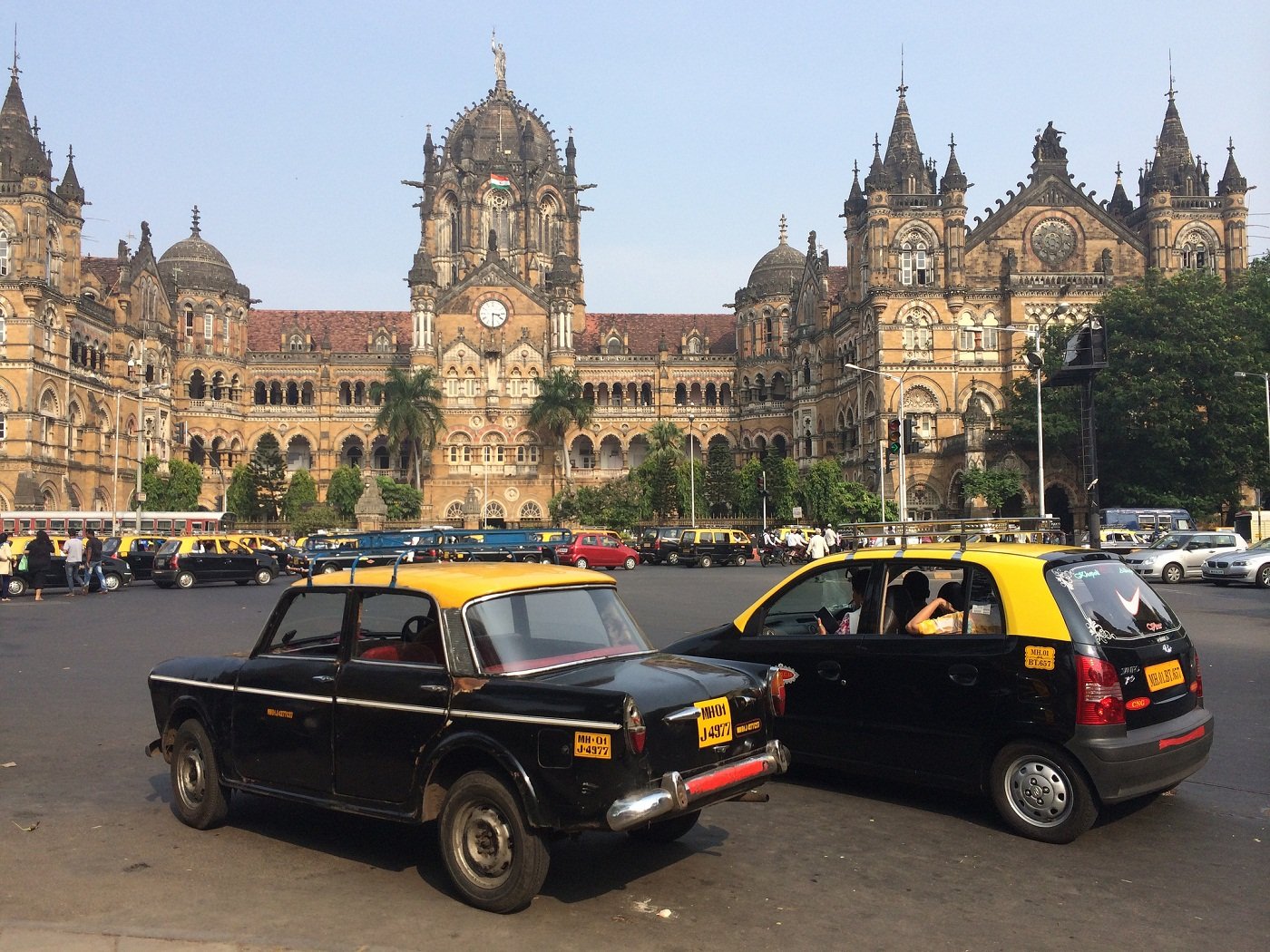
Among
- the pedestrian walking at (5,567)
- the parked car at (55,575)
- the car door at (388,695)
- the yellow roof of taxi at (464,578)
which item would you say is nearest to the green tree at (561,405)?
the parked car at (55,575)

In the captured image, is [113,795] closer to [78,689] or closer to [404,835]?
[404,835]

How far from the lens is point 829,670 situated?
7602 mm

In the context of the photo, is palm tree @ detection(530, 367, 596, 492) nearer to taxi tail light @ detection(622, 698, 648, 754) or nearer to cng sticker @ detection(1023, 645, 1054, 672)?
cng sticker @ detection(1023, 645, 1054, 672)

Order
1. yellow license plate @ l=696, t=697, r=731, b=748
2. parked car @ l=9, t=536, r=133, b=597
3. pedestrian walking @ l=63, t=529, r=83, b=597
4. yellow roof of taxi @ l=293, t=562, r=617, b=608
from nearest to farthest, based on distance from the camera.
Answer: yellow license plate @ l=696, t=697, r=731, b=748
yellow roof of taxi @ l=293, t=562, r=617, b=608
pedestrian walking @ l=63, t=529, r=83, b=597
parked car @ l=9, t=536, r=133, b=597

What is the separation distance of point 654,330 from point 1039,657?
7112cm

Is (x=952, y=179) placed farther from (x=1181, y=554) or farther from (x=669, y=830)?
(x=669, y=830)

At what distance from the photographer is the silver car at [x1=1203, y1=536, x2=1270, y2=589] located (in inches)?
1051

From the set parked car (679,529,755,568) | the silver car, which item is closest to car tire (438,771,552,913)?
the silver car

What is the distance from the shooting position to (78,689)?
12.1 metres

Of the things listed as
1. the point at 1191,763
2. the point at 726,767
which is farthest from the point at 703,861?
the point at 1191,763

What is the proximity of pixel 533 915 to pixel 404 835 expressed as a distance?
1.68 m

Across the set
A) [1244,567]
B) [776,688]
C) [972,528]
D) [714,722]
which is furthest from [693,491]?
[714,722]

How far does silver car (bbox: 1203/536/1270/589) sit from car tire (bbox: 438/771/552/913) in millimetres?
26655

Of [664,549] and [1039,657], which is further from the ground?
[1039,657]
